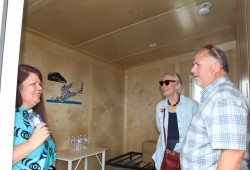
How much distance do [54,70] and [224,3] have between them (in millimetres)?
2289

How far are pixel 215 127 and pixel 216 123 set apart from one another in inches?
0.8

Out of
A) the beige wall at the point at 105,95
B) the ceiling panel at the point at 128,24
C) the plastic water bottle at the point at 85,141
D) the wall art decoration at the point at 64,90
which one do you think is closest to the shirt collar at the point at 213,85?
the ceiling panel at the point at 128,24

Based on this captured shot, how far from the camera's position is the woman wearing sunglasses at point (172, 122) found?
1885 mm

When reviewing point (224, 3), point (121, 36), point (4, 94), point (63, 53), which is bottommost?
point (4, 94)

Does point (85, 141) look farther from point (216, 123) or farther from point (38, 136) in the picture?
point (216, 123)

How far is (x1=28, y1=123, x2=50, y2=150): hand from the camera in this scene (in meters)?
0.87

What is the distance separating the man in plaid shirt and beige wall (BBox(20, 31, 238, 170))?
183cm

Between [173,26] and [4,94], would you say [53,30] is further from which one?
[4,94]

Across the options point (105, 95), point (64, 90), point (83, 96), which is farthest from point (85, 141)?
point (105, 95)

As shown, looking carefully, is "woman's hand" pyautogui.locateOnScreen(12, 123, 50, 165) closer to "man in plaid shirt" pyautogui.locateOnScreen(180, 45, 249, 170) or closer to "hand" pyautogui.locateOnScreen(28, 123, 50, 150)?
"hand" pyautogui.locateOnScreen(28, 123, 50, 150)

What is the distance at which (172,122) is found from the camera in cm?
204

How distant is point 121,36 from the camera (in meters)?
2.86

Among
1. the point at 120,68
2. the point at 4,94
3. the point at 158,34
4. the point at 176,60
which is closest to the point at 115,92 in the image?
the point at 120,68

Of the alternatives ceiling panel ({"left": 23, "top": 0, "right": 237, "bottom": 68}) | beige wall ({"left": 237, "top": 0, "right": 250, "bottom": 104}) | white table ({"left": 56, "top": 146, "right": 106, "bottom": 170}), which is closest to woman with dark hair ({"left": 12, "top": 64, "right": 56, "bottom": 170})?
ceiling panel ({"left": 23, "top": 0, "right": 237, "bottom": 68})
